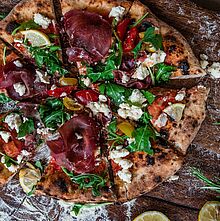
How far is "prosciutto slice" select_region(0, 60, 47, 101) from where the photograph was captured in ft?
19.1

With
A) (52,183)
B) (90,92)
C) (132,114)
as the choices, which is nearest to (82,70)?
(90,92)

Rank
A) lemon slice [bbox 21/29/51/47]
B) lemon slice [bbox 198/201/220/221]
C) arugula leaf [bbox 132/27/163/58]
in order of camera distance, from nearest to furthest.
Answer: arugula leaf [bbox 132/27/163/58], lemon slice [bbox 21/29/51/47], lemon slice [bbox 198/201/220/221]

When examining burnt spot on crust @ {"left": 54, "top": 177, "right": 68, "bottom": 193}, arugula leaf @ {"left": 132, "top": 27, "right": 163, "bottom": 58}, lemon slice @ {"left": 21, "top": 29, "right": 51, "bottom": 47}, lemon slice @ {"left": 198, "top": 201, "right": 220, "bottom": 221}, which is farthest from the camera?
lemon slice @ {"left": 198, "top": 201, "right": 220, "bottom": 221}

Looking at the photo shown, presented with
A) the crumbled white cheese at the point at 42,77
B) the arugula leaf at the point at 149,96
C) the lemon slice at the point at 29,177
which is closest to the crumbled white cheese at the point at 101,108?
the arugula leaf at the point at 149,96

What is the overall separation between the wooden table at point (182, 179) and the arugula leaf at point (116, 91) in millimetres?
780

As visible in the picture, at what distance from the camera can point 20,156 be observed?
5.95 m

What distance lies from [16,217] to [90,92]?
1.43 meters

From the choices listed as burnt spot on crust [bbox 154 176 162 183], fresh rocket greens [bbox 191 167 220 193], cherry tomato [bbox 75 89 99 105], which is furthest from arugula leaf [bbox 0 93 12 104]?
fresh rocket greens [bbox 191 167 220 193]

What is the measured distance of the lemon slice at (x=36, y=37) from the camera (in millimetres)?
5836

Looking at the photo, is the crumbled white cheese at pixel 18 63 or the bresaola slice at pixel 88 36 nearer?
the bresaola slice at pixel 88 36

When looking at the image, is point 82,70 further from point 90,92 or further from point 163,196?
point 163,196

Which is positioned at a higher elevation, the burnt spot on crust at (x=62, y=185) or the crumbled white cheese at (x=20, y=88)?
the crumbled white cheese at (x=20, y=88)

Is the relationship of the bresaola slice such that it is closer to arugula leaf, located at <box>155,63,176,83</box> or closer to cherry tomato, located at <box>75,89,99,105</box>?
cherry tomato, located at <box>75,89,99,105</box>

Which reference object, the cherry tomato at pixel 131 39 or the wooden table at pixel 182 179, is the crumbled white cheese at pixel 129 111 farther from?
the wooden table at pixel 182 179
